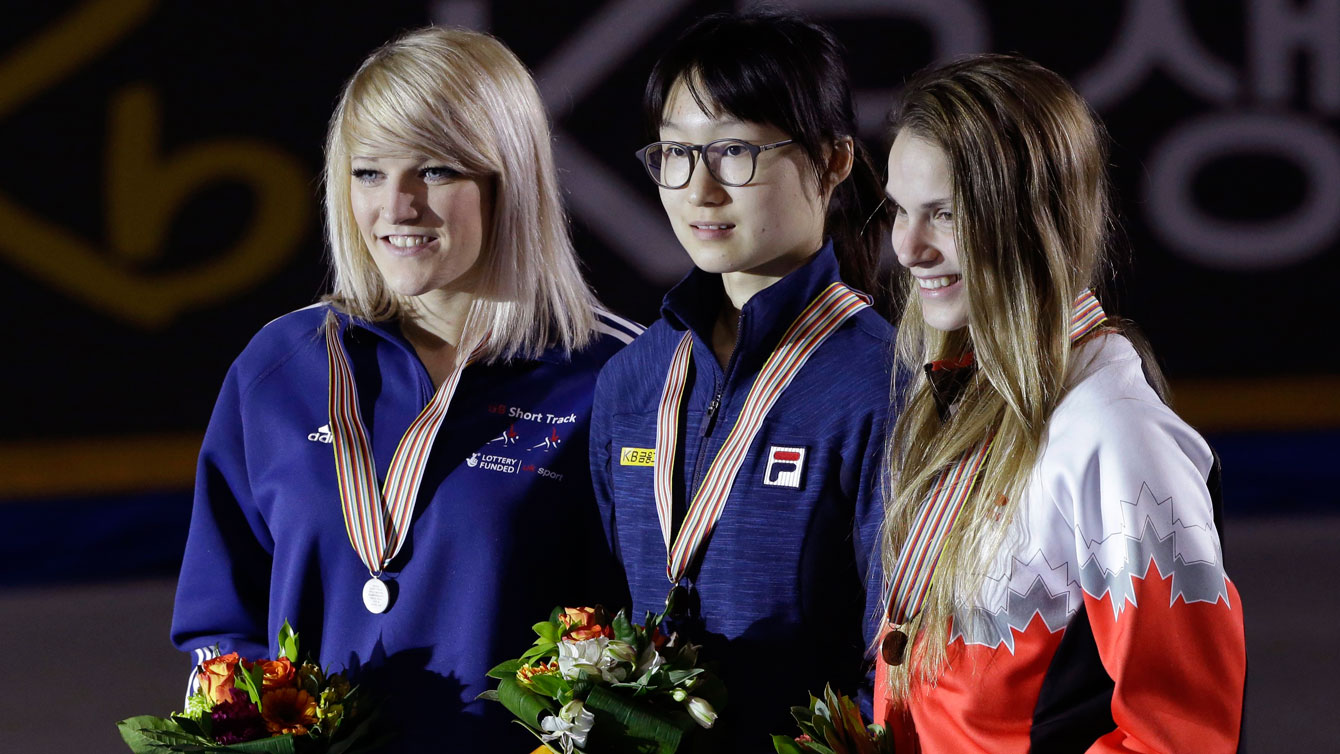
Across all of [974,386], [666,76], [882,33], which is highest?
[882,33]

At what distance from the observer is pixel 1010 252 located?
142cm

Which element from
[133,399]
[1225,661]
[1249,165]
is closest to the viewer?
[1225,661]

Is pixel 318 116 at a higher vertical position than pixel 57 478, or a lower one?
higher

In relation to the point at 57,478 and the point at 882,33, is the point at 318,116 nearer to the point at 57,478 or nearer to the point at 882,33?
the point at 57,478

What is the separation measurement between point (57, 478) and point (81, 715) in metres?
1.47

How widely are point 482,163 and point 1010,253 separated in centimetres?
90

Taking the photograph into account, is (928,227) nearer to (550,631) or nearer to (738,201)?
(738,201)

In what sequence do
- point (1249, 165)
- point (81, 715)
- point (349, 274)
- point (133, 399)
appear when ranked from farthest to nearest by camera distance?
point (1249, 165)
point (133, 399)
point (81, 715)
point (349, 274)

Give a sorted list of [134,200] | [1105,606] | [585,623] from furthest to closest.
Result: [134,200] → [585,623] → [1105,606]

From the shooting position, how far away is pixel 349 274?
2193 millimetres

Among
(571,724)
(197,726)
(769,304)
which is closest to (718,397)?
(769,304)

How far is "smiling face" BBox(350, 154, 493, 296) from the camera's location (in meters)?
1.99

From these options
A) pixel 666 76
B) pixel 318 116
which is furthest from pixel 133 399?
pixel 666 76

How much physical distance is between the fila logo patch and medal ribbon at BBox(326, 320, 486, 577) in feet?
1.73
